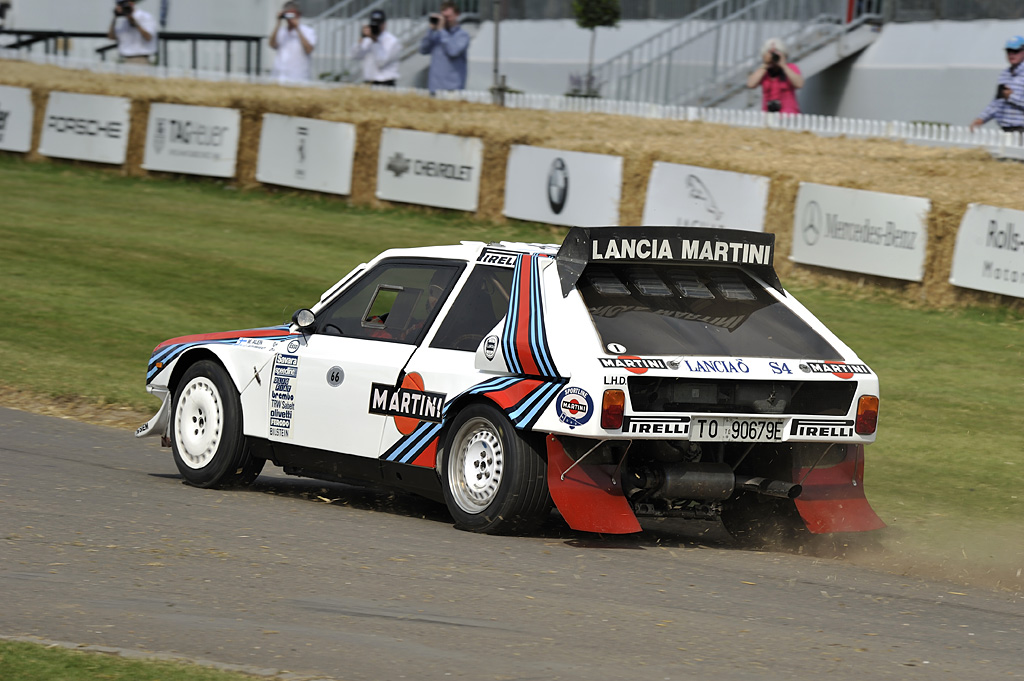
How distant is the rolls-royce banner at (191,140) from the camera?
25.3 m

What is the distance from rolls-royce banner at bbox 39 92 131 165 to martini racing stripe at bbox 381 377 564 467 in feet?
62.9

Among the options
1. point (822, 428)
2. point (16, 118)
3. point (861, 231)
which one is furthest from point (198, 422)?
point (16, 118)

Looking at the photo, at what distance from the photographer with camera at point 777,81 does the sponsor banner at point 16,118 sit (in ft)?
41.8

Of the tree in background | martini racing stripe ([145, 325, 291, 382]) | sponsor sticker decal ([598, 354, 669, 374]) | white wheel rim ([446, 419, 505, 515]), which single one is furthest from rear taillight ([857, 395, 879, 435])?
the tree in background

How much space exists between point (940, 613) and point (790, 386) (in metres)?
1.56

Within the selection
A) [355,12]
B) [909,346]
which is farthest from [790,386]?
[355,12]

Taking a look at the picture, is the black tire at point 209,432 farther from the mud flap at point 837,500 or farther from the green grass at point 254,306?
the mud flap at point 837,500

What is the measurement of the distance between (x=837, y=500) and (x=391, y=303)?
2.75m

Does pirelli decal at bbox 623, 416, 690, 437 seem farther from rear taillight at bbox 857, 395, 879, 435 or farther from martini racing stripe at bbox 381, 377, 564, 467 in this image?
rear taillight at bbox 857, 395, 879, 435

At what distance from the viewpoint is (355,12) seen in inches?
1618

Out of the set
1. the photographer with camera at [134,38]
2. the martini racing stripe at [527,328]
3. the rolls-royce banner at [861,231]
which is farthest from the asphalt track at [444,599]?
the photographer with camera at [134,38]

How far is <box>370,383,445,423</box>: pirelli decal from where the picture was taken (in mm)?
8234

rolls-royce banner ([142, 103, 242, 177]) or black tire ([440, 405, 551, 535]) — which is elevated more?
rolls-royce banner ([142, 103, 242, 177])

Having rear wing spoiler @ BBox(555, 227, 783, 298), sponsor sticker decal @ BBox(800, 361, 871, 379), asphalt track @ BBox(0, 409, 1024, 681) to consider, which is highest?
rear wing spoiler @ BBox(555, 227, 783, 298)
